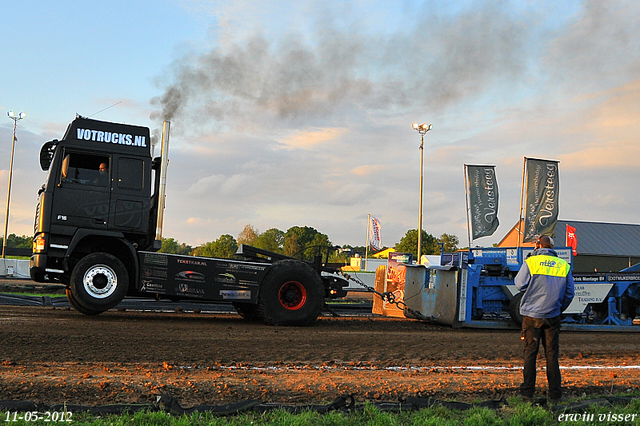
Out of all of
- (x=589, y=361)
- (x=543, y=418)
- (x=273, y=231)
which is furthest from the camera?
(x=273, y=231)

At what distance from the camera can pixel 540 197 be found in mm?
22922

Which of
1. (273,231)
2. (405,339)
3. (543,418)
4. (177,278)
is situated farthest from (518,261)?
(273,231)

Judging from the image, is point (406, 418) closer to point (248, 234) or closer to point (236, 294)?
point (236, 294)

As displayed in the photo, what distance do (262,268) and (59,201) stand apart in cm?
401

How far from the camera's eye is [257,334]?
9.75 metres

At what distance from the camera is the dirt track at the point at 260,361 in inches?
206

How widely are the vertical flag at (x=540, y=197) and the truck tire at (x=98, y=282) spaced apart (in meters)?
16.6

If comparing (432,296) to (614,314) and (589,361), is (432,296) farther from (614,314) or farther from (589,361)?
(589,361)

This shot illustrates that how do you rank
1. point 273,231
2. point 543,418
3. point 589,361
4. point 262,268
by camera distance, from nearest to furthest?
1. point 543,418
2. point 589,361
3. point 262,268
4. point 273,231

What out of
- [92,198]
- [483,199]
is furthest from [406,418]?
[483,199]

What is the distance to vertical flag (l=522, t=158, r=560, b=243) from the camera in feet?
74.4

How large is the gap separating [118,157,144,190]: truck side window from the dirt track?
2599 mm

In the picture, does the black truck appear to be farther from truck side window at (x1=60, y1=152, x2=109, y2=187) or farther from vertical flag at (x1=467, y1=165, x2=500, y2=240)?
vertical flag at (x1=467, y1=165, x2=500, y2=240)

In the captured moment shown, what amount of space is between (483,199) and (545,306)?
745 inches
